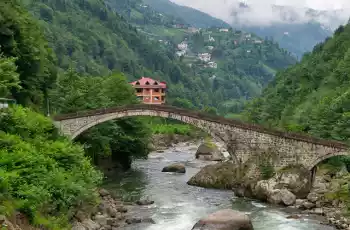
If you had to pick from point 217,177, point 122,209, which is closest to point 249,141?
point 217,177

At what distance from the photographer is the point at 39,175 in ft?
79.7

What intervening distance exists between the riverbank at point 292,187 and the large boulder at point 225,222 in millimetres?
6972

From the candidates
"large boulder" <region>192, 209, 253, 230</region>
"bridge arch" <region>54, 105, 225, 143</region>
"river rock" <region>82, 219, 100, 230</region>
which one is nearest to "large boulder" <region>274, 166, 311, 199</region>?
"bridge arch" <region>54, 105, 225, 143</region>

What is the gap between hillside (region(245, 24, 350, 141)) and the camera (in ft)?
166

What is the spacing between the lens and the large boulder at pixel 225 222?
1035 inches

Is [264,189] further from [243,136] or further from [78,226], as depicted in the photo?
[78,226]

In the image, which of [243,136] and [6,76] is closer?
[6,76]

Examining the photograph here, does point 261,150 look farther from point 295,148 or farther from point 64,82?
point 64,82

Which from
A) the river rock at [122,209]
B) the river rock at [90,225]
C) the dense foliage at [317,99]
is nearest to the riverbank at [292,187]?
the dense foliage at [317,99]

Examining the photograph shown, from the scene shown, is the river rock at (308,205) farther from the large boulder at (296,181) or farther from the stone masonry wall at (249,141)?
the stone masonry wall at (249,141)

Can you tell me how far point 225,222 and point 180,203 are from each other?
11446 millimetres

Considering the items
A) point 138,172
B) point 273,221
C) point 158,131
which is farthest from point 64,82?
point 158,131

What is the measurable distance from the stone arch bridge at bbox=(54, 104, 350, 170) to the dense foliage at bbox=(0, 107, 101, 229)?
11.6 metres

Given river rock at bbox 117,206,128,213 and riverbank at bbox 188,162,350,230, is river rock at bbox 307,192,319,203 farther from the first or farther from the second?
river rock at bbox 117,206,128,213
